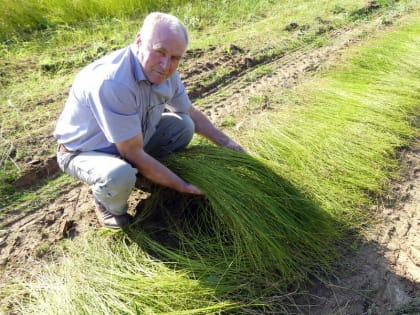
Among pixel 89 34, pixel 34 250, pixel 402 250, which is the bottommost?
pixel 402 250

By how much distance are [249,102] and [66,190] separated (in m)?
1.56

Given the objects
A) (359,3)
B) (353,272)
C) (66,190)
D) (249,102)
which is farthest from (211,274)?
(359,3)

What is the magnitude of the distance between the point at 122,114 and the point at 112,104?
58 mm

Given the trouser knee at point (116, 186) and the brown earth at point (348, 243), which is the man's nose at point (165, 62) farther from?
the brown earth at point (348, 243)

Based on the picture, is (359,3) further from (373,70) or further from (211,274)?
(211,274)

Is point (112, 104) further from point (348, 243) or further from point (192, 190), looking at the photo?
point (348, 243)

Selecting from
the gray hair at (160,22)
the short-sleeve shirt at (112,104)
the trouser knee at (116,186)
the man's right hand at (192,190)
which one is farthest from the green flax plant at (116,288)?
the gray hair at (160,22)

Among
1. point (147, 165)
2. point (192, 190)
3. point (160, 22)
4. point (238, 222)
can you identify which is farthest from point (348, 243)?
point (160, 22)

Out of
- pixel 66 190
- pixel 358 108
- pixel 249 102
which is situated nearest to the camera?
pixel 66 190

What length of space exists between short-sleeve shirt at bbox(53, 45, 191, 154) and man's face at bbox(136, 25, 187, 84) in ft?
0.15

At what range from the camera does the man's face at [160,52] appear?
1698 mm

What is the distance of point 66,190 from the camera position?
99.2 inches

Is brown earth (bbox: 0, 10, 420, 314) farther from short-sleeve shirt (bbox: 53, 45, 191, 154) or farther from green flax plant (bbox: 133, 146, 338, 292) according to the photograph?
short-sleeve shirt (bbox: 53, 45, 191, 154)

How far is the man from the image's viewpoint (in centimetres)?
174
